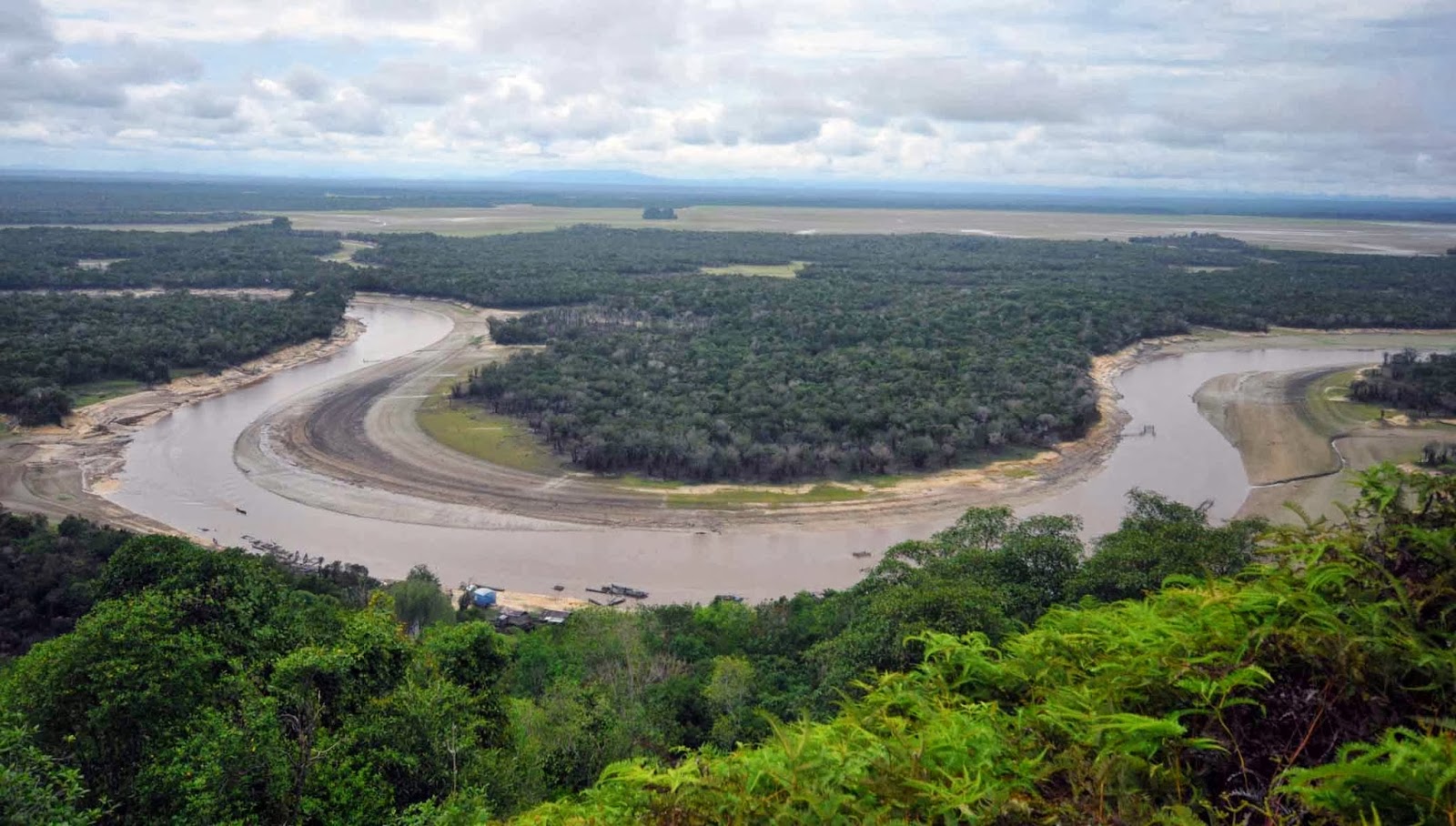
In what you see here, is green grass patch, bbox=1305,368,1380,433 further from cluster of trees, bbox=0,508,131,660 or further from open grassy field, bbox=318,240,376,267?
open grassy field, bbox=318,240,376,267

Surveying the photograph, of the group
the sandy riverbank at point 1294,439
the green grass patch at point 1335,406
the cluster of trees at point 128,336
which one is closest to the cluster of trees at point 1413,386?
the green grass patch at point 1335,406

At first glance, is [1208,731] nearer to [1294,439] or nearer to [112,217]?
[1294,439]

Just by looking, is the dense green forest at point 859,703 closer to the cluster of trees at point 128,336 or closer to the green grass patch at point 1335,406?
the green grass patch at point 1335,406

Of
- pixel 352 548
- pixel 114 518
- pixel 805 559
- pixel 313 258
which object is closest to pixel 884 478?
pixel 805 559

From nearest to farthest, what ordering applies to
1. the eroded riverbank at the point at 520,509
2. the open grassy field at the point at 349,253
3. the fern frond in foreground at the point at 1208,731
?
the fern frond in foreground at the point at 1208,731, the eroded riverbank at the point at 520,509, the open grassy field at the point at 349,253

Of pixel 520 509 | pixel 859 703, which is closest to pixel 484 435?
pixel 520 509

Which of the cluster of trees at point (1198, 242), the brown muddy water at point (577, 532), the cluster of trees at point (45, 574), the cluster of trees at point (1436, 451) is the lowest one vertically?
the brown muddy water at point (577, 532)

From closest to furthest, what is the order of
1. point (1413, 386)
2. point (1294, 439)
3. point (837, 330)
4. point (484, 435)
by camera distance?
point (484, 435), point (1294, 439), point (1413, 386), point (837, 330)

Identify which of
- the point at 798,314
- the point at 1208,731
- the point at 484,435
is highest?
the point at 1208,731
